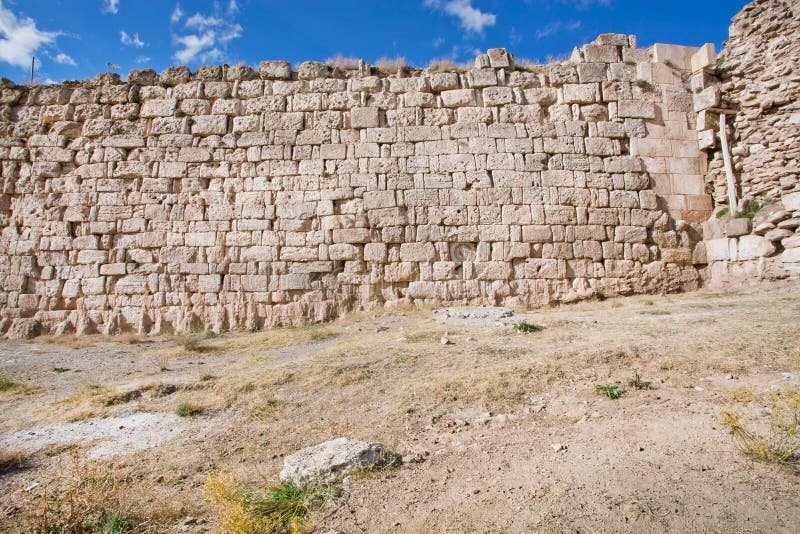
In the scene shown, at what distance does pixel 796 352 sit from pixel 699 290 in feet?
16.2

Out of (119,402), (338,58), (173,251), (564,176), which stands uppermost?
(338,58)

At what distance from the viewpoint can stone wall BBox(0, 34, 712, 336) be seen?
29.7ft

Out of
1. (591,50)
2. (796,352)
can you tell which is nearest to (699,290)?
(796,352)

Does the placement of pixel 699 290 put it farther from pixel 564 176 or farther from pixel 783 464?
pixel 783 464

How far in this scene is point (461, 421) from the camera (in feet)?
12.6

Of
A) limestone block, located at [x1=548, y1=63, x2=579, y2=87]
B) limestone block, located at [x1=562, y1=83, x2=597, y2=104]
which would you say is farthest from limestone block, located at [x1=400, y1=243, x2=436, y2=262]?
limestone block, located at [x1=548, y1=63, x2=579, y2=87]

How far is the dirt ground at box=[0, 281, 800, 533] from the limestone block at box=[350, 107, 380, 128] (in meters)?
4.80

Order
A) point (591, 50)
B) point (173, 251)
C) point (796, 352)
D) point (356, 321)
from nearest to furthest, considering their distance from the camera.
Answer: point (796, 352), point (356, 321), point (173, 251), point (591, 50)

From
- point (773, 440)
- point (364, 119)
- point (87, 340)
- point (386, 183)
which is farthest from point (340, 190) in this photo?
point (773, 440)

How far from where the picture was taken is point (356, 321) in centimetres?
860

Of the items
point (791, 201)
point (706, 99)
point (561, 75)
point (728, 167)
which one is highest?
point (561, 75)

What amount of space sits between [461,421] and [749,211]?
857 cm

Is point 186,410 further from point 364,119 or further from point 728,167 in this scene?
point 728,167

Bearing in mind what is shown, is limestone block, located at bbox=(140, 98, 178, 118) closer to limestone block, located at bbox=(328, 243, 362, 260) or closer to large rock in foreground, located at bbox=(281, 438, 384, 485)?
limestone block, located at bbox=(328, 243, 362, 260)
